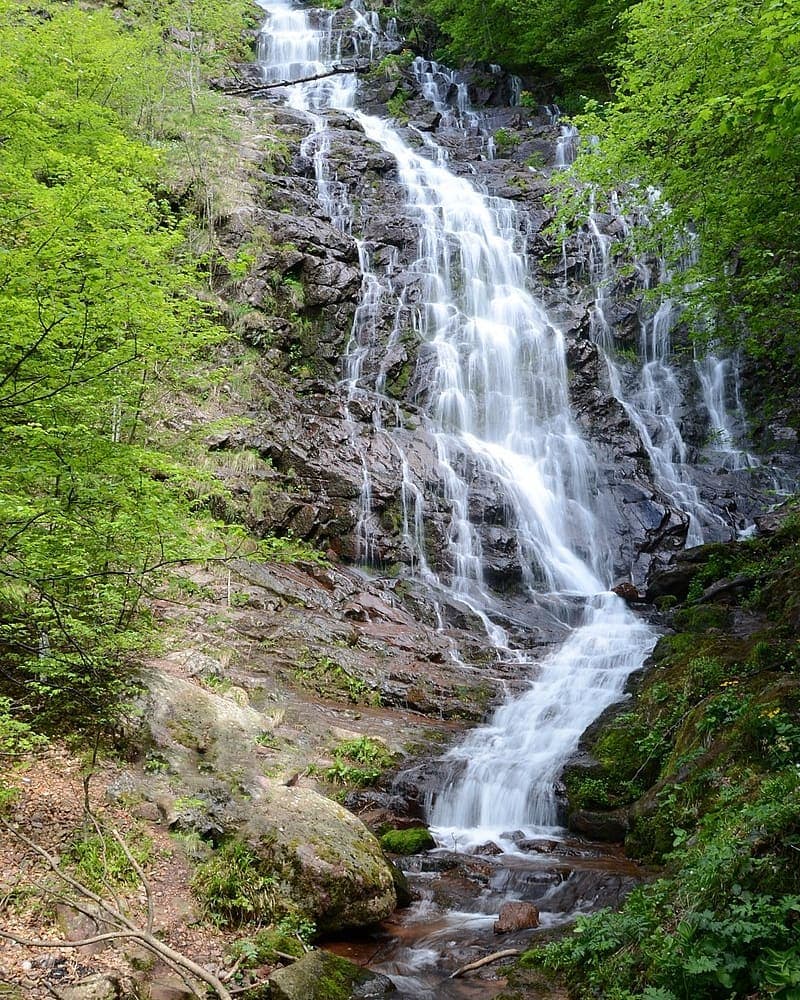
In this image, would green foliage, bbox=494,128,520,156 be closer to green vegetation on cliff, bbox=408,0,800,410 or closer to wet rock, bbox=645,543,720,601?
green vegetation on cliff, bbox=408,0,800,410

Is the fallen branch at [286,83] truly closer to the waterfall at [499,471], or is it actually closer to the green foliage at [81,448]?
the waterfall at [499,471]

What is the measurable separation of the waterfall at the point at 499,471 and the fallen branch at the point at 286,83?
350cm

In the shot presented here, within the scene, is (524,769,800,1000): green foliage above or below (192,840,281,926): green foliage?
above

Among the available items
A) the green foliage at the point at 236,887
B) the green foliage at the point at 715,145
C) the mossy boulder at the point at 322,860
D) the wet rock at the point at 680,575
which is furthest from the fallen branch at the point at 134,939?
the wet rock at the point at 680,575

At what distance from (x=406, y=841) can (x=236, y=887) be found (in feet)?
8.75

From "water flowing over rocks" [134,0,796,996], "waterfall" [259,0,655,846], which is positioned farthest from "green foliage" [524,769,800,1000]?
"waterfall" [259,0,655,846]

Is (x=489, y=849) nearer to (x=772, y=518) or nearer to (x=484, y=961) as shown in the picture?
(x=484, y=961)

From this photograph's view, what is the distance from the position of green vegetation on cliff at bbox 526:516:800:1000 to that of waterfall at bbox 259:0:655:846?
1.10 m

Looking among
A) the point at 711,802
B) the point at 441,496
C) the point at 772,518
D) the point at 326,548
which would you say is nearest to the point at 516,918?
the point at 711,802

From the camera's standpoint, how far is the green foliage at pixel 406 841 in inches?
300

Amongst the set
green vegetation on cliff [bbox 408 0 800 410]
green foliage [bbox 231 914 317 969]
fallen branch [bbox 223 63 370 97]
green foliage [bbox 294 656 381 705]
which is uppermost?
fallen branch [bbox 223 63 370 97]

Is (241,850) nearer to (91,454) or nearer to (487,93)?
(91,454)

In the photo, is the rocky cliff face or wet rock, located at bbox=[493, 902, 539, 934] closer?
wet rock, located at bbox=[493, 902, 539, 934]

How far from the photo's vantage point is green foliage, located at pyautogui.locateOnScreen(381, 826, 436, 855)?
761cm
